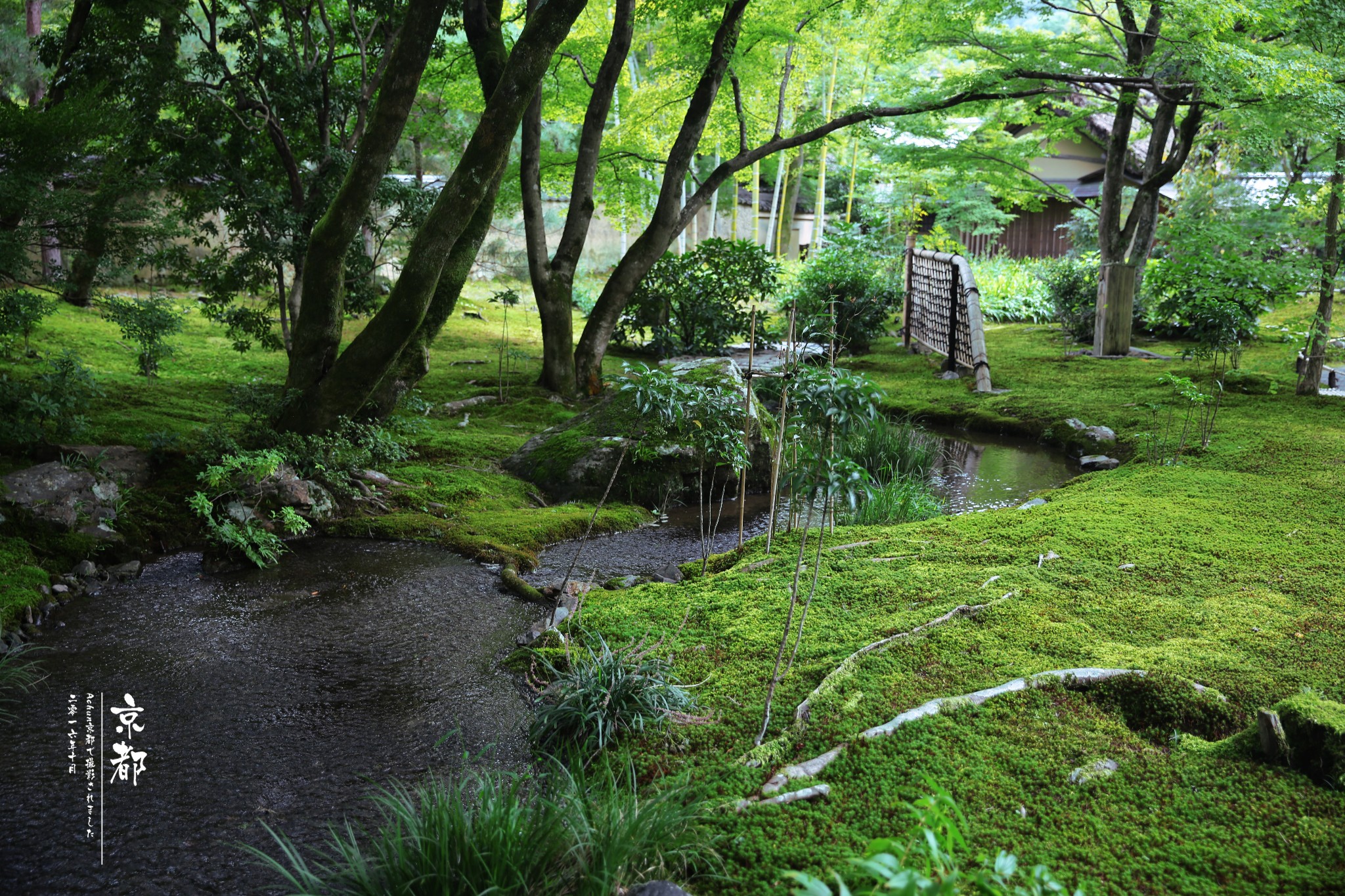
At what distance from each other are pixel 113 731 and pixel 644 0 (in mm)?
8703

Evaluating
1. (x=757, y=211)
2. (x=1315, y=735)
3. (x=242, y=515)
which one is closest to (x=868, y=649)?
(x=1315, y=735)

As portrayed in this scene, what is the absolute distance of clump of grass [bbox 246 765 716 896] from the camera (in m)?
2.04

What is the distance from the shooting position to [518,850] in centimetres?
209

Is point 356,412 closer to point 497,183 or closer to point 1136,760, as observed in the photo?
point 497,183

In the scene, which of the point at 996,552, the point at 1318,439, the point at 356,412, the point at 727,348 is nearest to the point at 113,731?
the point at 356,412

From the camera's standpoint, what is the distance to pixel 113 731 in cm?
315

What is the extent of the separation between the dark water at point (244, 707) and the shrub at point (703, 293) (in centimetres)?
740

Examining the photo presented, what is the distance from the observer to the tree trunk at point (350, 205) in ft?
18.4

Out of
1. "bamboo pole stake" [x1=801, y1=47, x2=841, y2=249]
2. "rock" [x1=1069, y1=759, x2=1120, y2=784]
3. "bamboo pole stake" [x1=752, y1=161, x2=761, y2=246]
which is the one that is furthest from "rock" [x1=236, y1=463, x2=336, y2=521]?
"bamboo pole stake" [x1=752, y1=161, x2=761, y2=246]

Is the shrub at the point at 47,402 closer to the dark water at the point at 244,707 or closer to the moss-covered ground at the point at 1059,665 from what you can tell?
the dark water at the point at 244,707

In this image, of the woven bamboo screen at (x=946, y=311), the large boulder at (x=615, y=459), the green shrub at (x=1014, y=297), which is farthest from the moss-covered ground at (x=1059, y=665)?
the green shrub at (x=1014, y=297)

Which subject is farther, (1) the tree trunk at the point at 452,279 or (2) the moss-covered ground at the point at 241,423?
(1) the tree trunk at the point at 452,279

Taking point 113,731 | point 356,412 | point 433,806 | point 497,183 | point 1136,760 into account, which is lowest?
point 113,731

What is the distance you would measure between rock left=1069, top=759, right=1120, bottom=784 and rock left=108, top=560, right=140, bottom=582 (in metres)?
4.69
